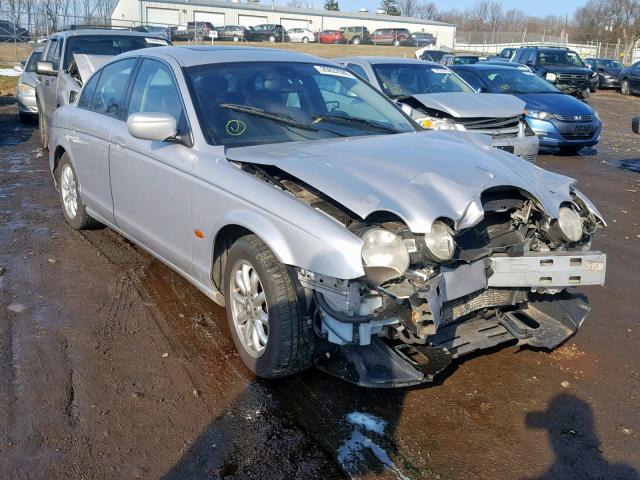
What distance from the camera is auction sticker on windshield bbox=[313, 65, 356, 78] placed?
5.05 m

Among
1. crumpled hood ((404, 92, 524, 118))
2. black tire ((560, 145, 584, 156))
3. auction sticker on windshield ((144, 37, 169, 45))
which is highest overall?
auction sticker on windshield ((144, 37, 169, 45))

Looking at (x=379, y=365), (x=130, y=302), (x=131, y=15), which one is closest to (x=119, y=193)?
(x=130, y=302)

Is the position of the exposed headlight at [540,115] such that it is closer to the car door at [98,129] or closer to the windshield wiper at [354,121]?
the windshield wiper at [354,121]

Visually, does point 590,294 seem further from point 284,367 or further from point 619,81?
point 619,81

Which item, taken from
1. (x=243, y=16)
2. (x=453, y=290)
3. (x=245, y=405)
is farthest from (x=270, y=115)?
(x=243, y=16)

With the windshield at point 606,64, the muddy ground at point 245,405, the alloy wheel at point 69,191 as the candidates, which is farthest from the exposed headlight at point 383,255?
the windshield at point 606,64

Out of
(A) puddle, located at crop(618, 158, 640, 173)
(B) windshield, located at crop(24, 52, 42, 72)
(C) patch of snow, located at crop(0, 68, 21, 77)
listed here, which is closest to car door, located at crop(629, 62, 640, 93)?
(A) puddle, located at crop(618, 158, 640, 173)

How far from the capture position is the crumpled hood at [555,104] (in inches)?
471

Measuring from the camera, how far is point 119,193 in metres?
5.16

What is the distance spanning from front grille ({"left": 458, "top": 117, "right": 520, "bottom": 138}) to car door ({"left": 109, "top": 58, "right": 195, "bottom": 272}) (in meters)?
5.22

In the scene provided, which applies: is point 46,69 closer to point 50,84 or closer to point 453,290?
point 50,84

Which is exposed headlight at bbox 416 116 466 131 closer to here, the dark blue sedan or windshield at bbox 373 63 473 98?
windshield at bbox 373 63 473 98

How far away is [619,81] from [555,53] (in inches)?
393

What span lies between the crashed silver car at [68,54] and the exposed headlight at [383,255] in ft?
24.5
